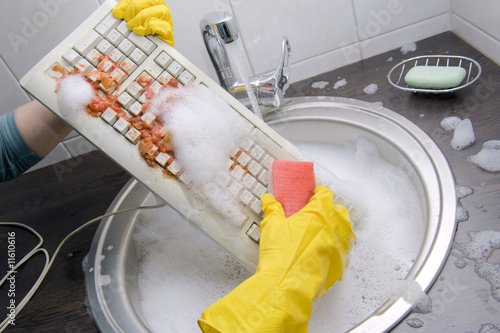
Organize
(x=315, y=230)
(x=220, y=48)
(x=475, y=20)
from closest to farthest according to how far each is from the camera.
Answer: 1. (x=315, y=230)
2. (x=220, y=48)
3. (x=475, y=20)

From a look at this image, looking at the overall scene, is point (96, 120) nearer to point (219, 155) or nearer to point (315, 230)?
point (219, 155)

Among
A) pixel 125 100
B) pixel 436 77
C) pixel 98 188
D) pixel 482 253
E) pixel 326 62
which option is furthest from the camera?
pixel 326 62

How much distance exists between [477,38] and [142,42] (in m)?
0.70

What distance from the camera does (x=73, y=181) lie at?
37.1 inches

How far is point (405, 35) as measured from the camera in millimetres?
991

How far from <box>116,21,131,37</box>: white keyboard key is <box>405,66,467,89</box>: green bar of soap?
54 centimetres

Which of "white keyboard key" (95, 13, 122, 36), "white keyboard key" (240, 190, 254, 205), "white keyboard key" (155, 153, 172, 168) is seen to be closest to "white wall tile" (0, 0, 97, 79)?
"white keyboard key" (95, 13, 122, 36)

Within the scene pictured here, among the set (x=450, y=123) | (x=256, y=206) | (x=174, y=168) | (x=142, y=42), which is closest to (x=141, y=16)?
(x=142, y=42)

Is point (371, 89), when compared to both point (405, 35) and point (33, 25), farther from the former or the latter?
point (33, 25)

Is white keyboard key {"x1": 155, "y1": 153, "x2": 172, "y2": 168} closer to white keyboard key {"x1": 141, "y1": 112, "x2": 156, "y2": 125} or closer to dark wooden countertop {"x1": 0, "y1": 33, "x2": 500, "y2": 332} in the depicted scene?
white keyboard key {"x1": 141, "y1": 112, "x2": 156, "y2": 125}

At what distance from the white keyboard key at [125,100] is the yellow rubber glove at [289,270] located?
26 cm

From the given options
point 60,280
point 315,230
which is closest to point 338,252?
point 315,230

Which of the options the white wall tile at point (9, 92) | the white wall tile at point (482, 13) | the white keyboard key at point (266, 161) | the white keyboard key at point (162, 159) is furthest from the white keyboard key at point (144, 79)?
the white wall tile at point (482, 13)

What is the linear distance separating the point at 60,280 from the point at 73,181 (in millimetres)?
288
